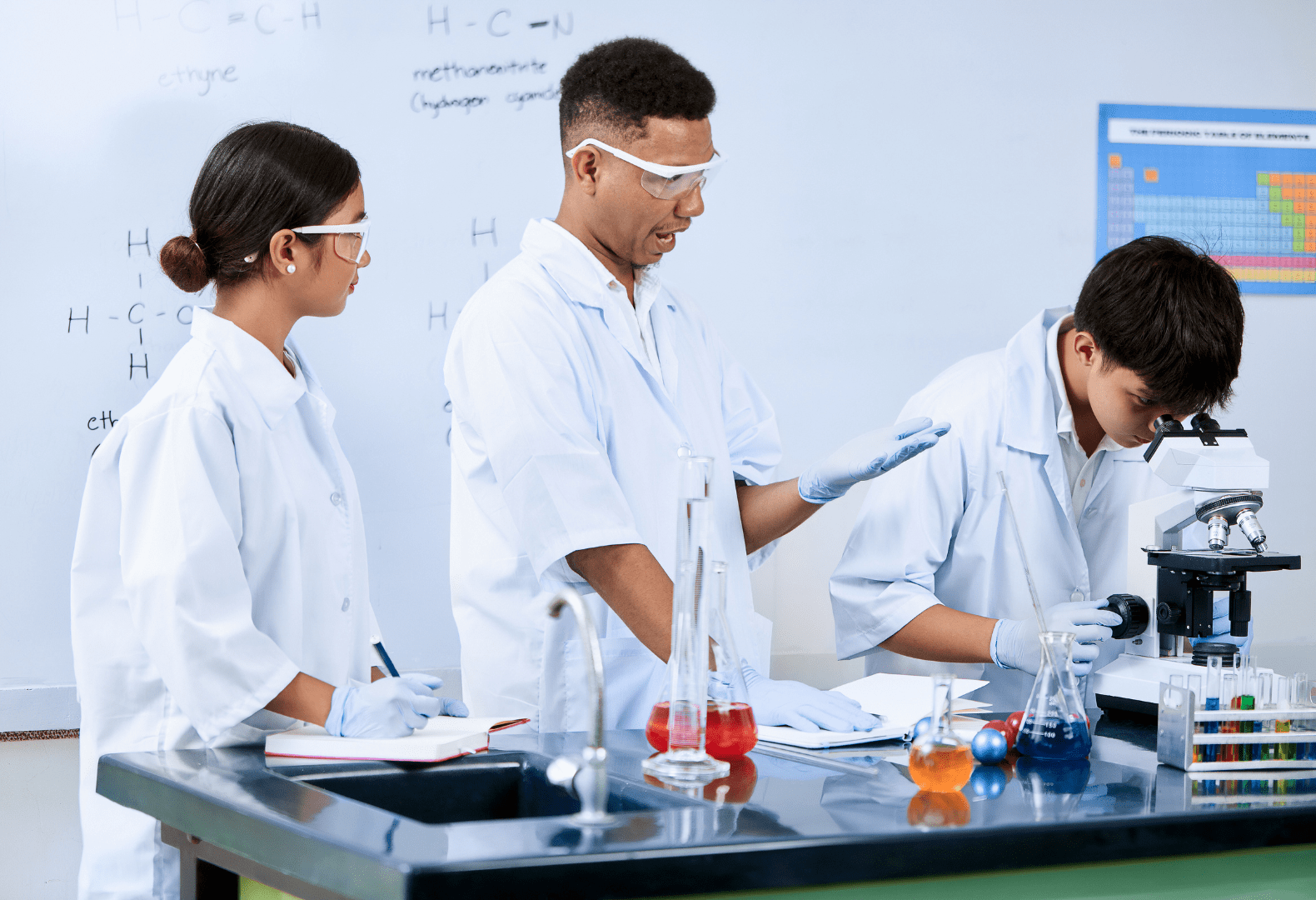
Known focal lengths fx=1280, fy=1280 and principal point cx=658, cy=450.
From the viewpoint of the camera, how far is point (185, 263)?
176 centimetres

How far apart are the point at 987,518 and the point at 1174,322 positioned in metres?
0.47

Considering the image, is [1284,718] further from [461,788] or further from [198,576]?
[198,576]

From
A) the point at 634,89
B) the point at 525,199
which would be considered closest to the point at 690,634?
the point at 634,89

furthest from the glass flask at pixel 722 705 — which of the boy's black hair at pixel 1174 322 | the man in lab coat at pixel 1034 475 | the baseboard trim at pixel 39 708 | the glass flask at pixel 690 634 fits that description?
the baseboard trim at pixel 39 708

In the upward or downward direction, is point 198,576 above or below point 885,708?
above

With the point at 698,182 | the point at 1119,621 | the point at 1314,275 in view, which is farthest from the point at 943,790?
the point at 1314,275

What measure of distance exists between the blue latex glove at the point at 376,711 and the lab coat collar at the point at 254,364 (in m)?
0.40

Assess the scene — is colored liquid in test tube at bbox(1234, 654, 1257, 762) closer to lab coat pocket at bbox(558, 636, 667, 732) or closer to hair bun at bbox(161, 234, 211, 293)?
lab coat pocket at bbox(558, 636, 667, 732)

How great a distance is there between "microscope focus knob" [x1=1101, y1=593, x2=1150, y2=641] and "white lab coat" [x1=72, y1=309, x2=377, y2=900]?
1127 mm

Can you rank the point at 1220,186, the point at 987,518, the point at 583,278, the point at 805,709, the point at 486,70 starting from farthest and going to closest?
the point at 1220,186, the point at 486,70, the point at 987,518, the point at 583,278, the point at 805,709

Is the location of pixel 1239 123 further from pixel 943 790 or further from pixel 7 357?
pixel 7 357

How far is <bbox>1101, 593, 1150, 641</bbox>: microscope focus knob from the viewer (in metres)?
1.91

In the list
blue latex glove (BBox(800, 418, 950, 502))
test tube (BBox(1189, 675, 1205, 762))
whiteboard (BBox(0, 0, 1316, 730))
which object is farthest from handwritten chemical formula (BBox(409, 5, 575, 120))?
test tube (BBox(1189, 675, 1205, 762))

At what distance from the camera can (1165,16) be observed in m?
3.13
